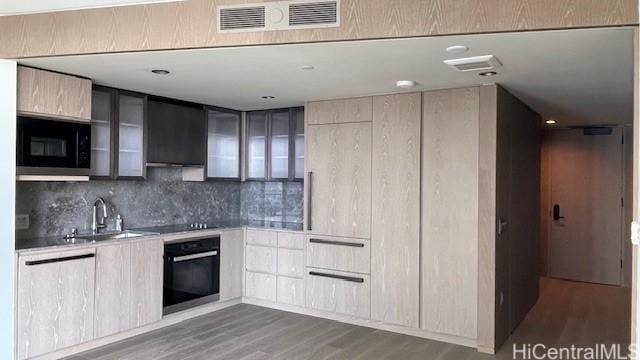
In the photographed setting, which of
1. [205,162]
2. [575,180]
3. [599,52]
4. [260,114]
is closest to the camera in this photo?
[599,52]

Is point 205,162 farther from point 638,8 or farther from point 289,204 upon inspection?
point 638,8

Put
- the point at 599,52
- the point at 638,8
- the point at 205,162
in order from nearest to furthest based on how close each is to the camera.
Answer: the point at 638,8 < the point at 599,52 < the point at 205,162

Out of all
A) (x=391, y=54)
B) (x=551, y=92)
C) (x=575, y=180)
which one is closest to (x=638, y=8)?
(x=391, y=54)

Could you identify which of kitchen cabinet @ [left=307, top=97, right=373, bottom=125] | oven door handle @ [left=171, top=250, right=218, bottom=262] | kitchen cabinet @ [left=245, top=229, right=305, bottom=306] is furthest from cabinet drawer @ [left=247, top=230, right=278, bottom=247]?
kitchen cabinet @ [left=307, top=97, right=373, bottom=125]

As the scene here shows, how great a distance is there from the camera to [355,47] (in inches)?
116

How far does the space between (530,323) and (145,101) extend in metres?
4.28

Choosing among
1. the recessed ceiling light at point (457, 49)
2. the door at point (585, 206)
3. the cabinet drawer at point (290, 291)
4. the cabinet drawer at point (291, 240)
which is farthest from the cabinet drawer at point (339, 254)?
the door at point (585, 206)

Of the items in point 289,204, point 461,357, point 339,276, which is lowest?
point 461,357

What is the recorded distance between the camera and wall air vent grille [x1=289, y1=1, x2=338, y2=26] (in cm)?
281

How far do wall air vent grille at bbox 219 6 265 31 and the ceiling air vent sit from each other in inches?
48.8

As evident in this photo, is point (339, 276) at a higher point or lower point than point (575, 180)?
lower

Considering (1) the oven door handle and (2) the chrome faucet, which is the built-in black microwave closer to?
(2) the chrome faucet

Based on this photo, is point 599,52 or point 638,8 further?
point 599,52

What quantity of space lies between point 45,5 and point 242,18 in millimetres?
1475
